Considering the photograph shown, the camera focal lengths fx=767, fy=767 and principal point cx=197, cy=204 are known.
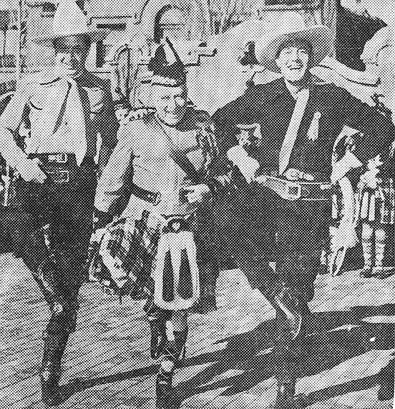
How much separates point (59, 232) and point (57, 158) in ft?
1.29

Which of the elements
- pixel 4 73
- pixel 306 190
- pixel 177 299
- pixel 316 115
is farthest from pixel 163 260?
pixel 4 73

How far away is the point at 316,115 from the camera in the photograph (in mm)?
4023

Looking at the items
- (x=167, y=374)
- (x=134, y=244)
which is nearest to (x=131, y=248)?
(x=134, y=244)

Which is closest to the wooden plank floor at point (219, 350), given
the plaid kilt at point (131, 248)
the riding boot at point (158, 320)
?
the riding boot at point (158, 320)

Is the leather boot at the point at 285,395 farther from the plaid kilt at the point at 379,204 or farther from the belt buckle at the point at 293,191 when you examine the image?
the plaid kilt at the point at 379,204

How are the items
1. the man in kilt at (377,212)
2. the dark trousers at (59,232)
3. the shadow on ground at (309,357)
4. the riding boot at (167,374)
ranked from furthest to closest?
the man in kilt at (377,212) < the dark trousers at (59,232) < the shadow on ground at (309,357) < the riding boot at (167,374)

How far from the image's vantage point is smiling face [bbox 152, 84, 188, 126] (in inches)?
144

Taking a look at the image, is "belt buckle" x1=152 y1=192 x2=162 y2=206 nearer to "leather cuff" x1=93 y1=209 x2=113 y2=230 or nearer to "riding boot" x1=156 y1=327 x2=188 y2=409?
"leather cuff" x1=93 y1=209 x2=113 y2=230

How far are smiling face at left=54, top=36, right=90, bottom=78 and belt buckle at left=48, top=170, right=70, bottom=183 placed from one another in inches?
20.9

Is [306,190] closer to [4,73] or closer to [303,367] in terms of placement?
[303,367]

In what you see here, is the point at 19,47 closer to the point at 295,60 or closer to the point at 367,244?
the point at 295,60

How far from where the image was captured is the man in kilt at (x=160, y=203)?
3691 millimetres

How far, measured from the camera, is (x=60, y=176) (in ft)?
13.3

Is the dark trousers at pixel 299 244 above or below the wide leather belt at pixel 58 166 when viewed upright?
below
